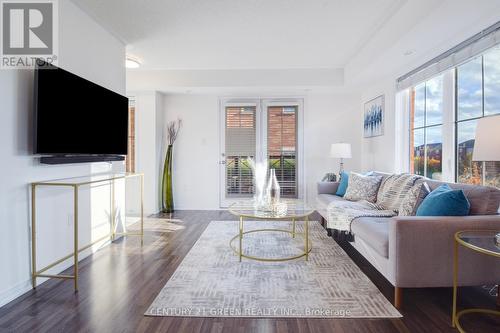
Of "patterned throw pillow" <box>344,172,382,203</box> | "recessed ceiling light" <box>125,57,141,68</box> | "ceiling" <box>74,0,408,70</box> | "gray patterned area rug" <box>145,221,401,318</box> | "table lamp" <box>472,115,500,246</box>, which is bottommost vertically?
"gray patterned area rug" <box>145,221,401,318</box>

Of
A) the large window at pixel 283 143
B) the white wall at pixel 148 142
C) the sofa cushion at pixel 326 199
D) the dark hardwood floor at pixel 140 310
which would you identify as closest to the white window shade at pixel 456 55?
the sofa cushion at pixel 326 199

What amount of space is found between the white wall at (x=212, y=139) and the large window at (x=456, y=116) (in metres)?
1.67

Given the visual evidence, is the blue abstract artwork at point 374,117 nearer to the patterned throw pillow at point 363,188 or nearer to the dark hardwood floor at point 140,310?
the patterned throw pillow at point 363,188

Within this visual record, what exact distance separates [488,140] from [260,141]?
4097 millimetres

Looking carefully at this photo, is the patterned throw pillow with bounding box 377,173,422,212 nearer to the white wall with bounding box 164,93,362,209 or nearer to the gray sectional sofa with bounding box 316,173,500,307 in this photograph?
the gray sectional sofa with bounding box 316,173,500,307

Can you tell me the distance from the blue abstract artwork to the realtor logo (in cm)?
428

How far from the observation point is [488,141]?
1.71 meters

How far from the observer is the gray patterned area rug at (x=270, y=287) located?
197 centimetres

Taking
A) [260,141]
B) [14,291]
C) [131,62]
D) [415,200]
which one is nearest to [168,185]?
[260,141]

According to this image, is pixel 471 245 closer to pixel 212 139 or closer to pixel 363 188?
pixel 363 188

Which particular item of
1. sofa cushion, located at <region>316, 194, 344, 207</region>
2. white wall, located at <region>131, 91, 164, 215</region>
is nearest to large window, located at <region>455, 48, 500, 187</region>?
sofa cushion, located at <region>316, 194, 344, 207</region>

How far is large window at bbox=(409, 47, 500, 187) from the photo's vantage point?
2.65m

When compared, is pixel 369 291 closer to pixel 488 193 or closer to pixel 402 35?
pixel 488 193

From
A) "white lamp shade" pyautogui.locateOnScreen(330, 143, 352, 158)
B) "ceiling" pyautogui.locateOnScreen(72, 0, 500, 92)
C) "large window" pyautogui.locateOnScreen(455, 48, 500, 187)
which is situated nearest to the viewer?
"large window" pyautogui.locateOnScreen(455, 48, 500, 187)
